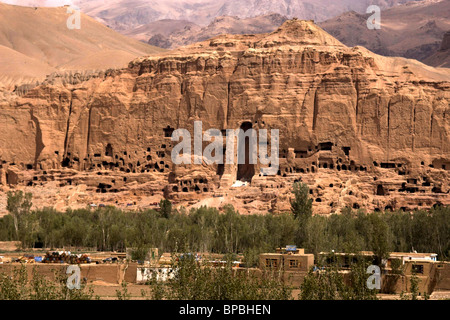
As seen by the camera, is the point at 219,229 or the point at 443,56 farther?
the point at 443,56

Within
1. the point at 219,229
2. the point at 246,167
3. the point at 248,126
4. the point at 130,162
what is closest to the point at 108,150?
the point at 130,162

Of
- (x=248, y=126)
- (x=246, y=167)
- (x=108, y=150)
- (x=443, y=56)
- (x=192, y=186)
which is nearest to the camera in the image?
(x=192, y=186)

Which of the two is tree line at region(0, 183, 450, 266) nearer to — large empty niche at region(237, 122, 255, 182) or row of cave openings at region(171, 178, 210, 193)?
row of cave openings at region(171, 178, 210, 193)

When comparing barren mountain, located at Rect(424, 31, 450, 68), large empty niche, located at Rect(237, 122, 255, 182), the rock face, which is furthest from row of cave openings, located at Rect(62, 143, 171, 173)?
barren mountain, located at Rect(424, 31, 450, 68)

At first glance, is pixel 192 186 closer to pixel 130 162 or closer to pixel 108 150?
pixel 130 162

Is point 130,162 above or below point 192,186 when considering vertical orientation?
above

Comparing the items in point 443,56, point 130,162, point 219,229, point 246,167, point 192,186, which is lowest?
point 219,229

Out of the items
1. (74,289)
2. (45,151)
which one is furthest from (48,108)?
(74,289)

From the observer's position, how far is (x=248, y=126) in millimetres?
97312

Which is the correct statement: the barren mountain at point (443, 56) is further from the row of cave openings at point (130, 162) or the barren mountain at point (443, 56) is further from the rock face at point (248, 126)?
the row of cave openings at point (130, 162)

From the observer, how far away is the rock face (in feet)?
292

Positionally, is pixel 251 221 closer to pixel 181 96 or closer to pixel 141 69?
pixel 181 96

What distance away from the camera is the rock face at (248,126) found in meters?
88.9
